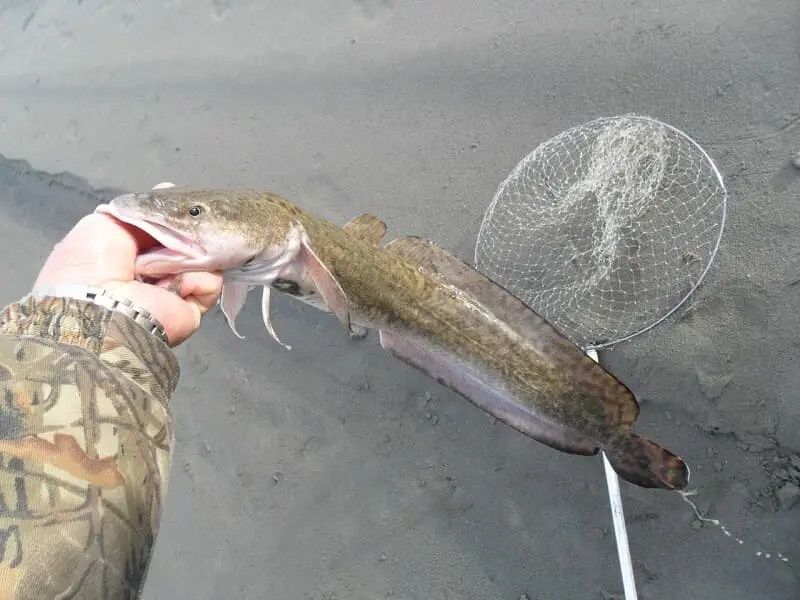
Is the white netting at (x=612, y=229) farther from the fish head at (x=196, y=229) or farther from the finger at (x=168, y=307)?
the finger at (x=168, y=307)

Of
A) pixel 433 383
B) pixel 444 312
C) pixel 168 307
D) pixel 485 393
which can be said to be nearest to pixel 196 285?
pixel 168 307

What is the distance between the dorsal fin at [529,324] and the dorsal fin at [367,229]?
0.34ft

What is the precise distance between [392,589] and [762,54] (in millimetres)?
3946

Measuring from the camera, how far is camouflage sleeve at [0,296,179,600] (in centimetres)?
141

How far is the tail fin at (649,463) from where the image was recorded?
95.7 inches

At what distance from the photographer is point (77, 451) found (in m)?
1.54

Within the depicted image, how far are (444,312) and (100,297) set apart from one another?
1.44 m

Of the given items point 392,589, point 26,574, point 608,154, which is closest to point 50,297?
point 26,574

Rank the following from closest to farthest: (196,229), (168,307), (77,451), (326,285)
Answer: (77,451) < (168,307) < (196,229) < (326,285)

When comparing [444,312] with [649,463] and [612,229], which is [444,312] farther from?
[612,229]

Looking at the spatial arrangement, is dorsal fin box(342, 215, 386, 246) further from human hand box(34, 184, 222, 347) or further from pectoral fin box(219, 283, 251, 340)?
human hand box(34, 184, 222, 347)

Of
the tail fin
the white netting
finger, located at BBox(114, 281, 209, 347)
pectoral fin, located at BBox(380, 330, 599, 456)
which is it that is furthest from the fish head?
the tail fin

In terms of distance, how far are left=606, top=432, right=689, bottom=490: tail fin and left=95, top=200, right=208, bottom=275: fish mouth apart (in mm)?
2015

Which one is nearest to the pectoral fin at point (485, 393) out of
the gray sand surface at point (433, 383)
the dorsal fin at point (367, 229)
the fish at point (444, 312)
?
the fish at point (444, 312)
